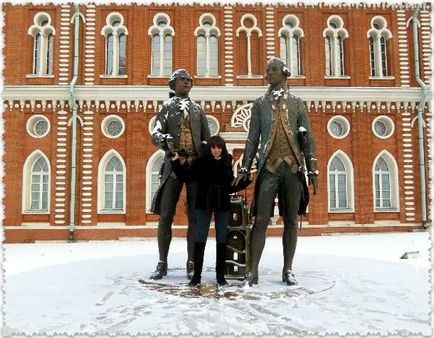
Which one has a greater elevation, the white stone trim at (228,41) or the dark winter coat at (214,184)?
the white stone trim at (228,41)

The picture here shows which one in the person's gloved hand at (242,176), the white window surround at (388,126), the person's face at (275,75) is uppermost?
the white window surround at (388,126)

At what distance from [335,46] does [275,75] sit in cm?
1253

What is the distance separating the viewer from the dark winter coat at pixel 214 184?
15.8ft

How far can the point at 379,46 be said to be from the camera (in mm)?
16453

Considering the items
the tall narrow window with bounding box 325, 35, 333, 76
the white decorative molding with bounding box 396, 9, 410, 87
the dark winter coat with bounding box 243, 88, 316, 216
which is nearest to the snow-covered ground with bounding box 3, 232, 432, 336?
the dark winter coat with bounding box 243, 88, 316, 216

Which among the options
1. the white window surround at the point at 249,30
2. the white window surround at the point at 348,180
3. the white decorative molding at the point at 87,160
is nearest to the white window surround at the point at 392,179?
the white window surround at the point at 348,180

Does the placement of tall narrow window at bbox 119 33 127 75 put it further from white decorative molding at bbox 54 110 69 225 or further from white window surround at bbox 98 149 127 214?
white window surround at bbox 98 149 127 214

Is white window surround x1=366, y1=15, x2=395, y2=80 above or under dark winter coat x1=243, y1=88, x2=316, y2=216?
above

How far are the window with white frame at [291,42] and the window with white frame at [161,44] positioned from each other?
4363 millimetres

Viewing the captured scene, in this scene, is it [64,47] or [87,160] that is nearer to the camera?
[87,160]

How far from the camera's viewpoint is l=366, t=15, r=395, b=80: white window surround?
16438 millimetres

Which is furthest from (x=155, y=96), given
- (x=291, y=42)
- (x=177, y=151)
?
(x=177, y=151)

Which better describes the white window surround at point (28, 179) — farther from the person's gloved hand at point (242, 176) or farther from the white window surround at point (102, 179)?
the person's gloved hand at point (242, 176)

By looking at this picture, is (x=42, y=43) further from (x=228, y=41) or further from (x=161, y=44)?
(x=228, y=41)
